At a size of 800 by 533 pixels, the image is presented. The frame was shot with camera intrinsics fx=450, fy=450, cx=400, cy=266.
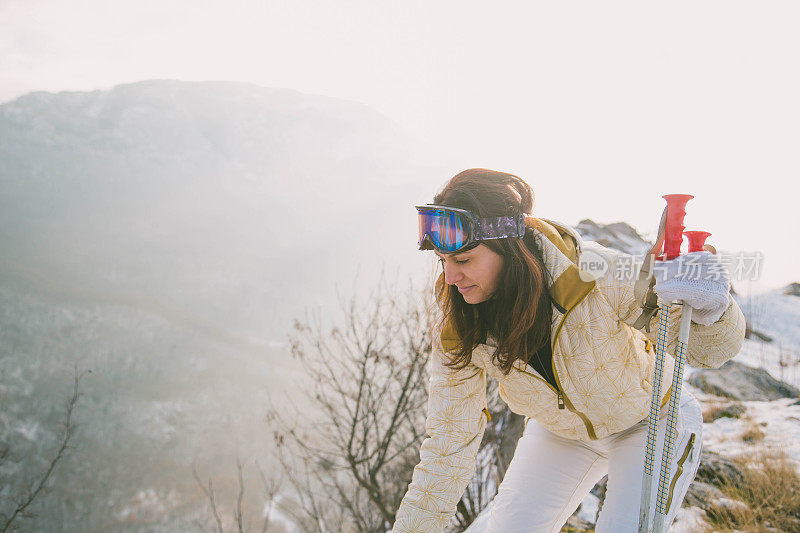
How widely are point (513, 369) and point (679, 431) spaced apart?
66cm

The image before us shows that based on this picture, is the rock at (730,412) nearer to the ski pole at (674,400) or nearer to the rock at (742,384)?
the rock at (742,384)

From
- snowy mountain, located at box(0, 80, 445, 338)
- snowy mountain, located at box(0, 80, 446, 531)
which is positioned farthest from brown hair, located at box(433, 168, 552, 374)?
snowy mountain, located at box(0, 80, 445, 338)

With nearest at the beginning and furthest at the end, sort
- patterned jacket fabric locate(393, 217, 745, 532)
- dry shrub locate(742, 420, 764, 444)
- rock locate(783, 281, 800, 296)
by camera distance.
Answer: patterned jacket fabric locate(393, 217, 745, 532) → dry shrub locate(742, 420, 764, 444) → rock locate(783, 281, 800, 296)

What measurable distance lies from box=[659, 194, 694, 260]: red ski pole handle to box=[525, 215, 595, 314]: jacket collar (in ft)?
0.97

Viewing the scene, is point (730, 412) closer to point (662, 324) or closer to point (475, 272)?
point (662, 324)

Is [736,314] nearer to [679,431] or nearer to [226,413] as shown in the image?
[679,431]

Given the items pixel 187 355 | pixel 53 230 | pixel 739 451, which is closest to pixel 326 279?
pixel 187 355

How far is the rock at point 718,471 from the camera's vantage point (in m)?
3.24

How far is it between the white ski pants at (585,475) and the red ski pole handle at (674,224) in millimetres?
808

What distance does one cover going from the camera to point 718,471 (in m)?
3.34

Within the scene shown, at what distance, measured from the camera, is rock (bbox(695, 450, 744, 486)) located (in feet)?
10.6

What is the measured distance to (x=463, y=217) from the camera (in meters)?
1.70

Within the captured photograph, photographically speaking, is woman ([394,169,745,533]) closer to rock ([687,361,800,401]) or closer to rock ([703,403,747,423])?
rock ([703,403,747,423])

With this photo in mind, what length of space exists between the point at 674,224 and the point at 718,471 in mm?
2989
